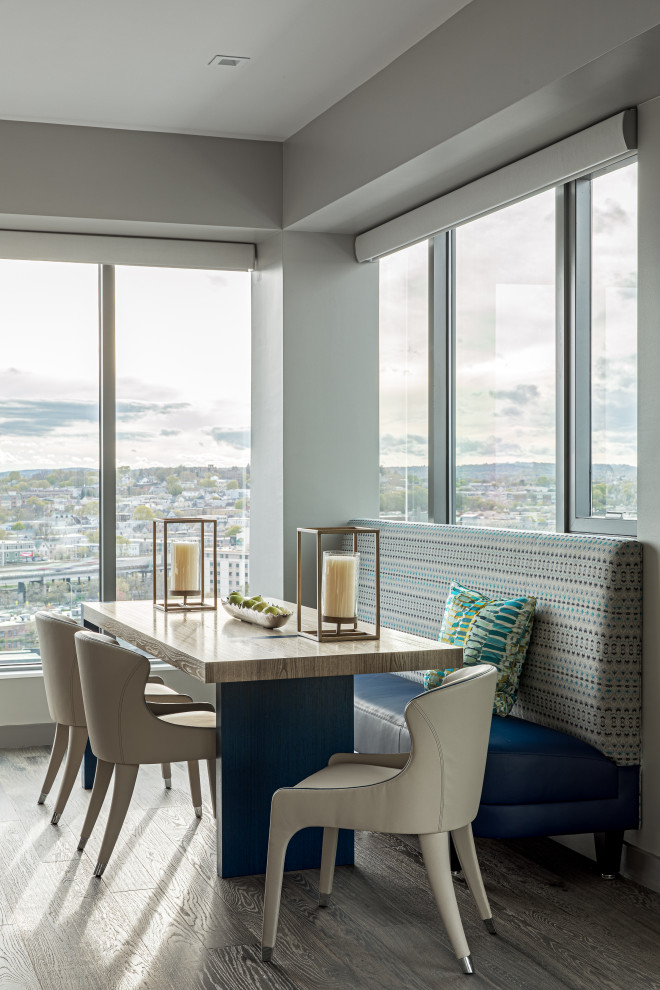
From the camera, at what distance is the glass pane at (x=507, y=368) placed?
13.4ft

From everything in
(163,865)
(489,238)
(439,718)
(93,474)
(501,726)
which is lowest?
(163,865)

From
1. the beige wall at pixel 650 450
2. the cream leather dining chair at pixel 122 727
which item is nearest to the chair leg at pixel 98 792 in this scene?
the cream leather dining chair at pixel 122 727

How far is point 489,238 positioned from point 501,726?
216cm

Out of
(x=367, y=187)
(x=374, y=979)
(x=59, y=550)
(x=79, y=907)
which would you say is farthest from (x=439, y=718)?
(x=59, y=550)

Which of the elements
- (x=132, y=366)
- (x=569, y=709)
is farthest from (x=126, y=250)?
(x=569, y=709)

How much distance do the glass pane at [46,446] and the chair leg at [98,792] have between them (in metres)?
1.87

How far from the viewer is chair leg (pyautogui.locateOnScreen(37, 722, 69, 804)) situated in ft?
12.9

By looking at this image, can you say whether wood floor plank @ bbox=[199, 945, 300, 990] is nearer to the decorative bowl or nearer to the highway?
the decorative bowl

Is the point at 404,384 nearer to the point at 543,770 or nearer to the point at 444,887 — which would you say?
the point at 543,770

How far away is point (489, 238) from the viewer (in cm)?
447

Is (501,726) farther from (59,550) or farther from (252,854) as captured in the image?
(59,550)

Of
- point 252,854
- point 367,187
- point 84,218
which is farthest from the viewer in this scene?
point 84,218

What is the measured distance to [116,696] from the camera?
313 centimetres

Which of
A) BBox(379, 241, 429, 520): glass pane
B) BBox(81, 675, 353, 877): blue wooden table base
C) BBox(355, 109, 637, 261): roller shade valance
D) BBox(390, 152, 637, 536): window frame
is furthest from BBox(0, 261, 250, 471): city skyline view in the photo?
BBox(81, 675, 353, 877): blue wooden table base
